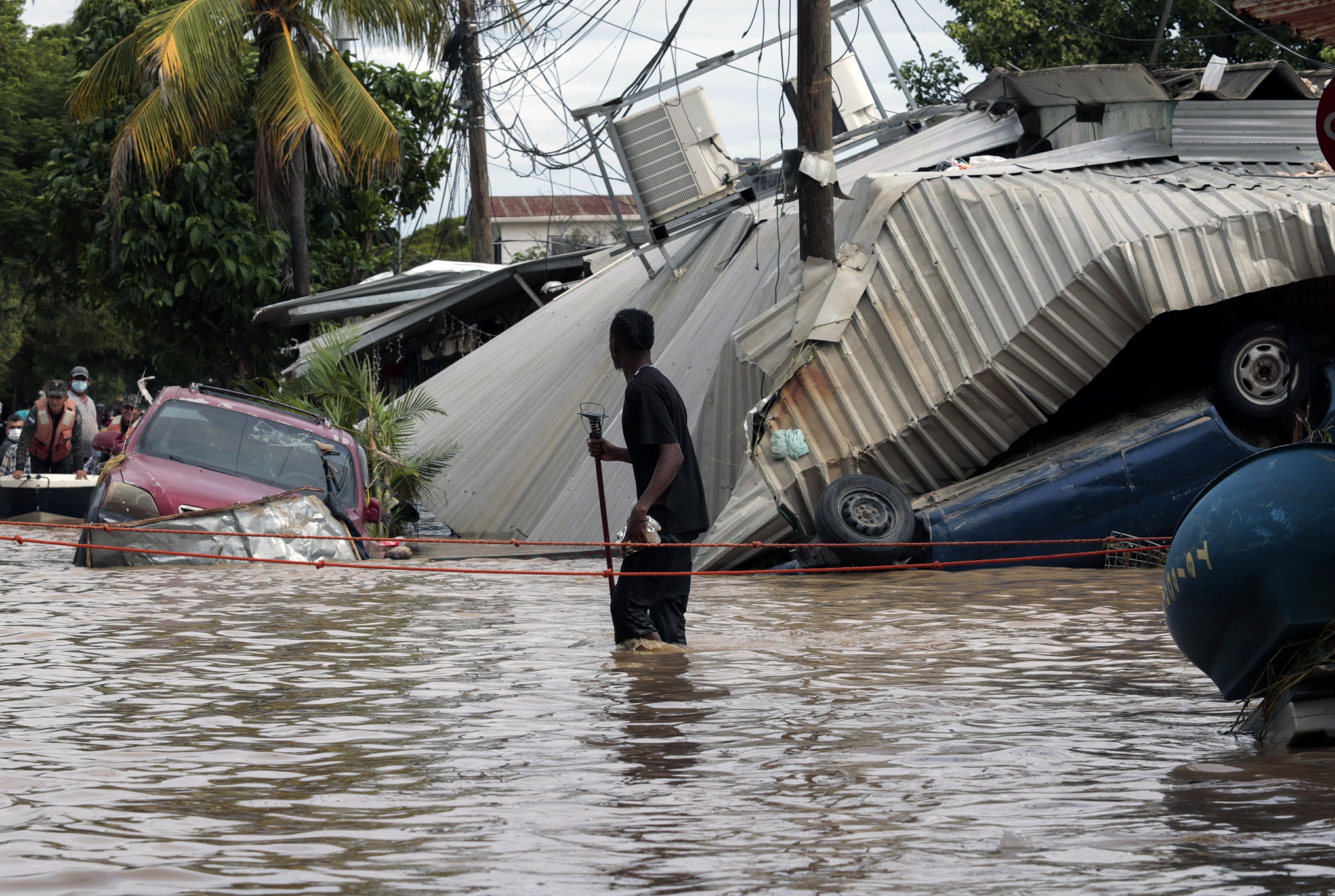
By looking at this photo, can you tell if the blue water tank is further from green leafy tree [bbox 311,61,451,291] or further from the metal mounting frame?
green leafy tree [bbox 311,61,451,291]

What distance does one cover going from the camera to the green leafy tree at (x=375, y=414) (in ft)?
58.0

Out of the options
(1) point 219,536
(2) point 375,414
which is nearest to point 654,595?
(1) point 219,536

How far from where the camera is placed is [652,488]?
24.5 feet

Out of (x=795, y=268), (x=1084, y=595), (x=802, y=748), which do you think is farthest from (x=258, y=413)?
(x=802, y=748)

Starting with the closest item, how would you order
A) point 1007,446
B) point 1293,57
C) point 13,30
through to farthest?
point 1007,446, point 1293,57, point 13,30

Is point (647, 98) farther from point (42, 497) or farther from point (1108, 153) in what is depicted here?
point (42, 497)

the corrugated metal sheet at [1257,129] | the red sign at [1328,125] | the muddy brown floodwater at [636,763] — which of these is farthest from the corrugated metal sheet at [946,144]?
the red sign at [1328,125]

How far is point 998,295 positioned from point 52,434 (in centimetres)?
1211

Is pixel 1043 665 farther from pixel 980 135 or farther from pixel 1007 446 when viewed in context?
pixel 980 135

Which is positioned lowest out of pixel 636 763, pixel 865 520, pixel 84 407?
pixel 636 763

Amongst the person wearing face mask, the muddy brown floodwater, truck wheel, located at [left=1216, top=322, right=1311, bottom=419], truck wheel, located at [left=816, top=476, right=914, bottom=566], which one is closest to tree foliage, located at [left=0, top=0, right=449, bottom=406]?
the person wearing face mask

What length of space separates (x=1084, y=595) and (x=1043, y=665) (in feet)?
11.3

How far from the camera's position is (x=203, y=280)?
26.0 metres

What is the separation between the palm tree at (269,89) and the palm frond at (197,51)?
0.7 inches
